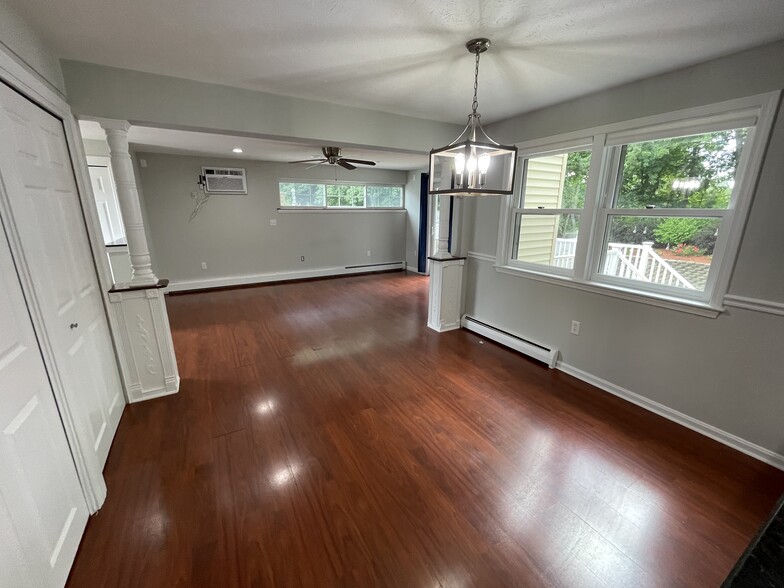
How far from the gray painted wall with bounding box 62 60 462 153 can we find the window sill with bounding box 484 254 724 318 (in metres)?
1.70

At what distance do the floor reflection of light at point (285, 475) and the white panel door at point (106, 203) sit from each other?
3.67 metres

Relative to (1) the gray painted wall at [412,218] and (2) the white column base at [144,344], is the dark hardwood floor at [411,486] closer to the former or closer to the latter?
(2) the white column base at [144,344]

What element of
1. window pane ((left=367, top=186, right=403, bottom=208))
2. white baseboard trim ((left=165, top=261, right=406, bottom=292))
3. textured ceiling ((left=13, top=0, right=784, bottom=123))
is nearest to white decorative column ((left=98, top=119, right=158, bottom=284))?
textured ceiling ((left=13, top=0, right=784, bottom=123))

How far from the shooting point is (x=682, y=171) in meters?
2.11

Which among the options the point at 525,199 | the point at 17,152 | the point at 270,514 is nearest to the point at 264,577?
the point at 270,514

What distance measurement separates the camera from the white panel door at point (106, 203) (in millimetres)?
3803

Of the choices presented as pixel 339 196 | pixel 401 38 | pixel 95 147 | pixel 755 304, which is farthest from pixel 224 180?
pixel 755 304

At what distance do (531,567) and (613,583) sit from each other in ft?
0.99

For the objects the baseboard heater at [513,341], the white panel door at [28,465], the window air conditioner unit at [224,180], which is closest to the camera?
the white panel door at [28,465]

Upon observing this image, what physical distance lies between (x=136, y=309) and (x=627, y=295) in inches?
142

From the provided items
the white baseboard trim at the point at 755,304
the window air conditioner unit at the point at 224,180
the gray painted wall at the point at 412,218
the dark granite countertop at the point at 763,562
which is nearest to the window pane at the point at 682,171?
the white baseboard trim at the point at 755,304

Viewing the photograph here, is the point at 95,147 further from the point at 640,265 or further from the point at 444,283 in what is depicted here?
the point at 640,265

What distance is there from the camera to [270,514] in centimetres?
153

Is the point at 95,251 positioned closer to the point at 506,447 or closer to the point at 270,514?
the point at 270,514
